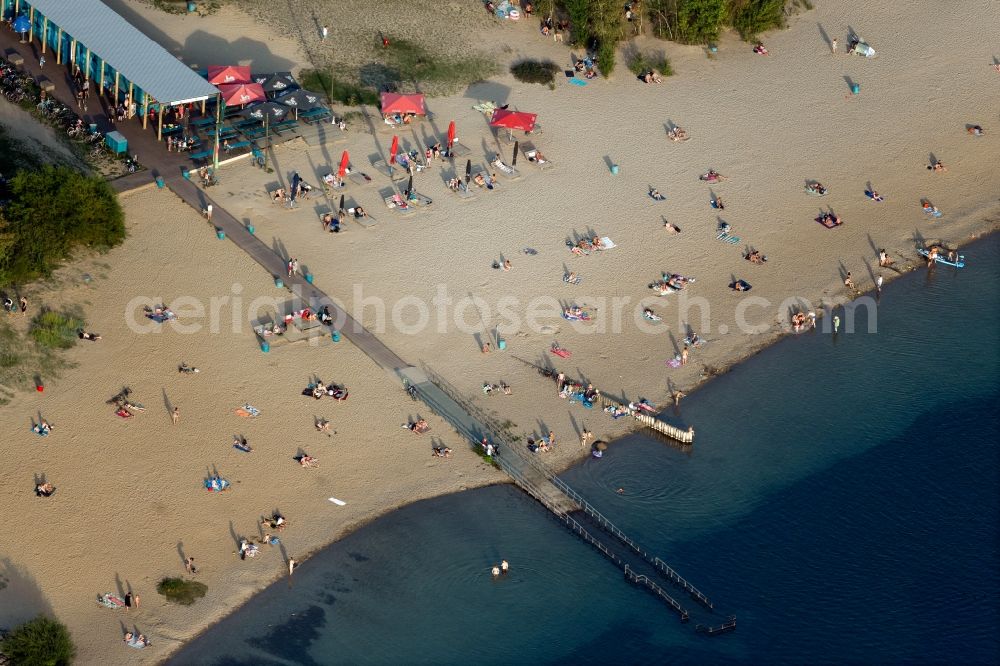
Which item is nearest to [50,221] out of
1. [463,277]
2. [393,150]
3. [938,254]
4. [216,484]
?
[216,484]

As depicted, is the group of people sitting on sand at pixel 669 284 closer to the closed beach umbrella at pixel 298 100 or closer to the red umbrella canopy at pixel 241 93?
the closed beach umbrella at pixel 298 100

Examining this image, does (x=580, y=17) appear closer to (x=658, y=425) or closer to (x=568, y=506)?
(x=658, y=425)

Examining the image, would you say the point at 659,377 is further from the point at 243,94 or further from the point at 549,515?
the point at 243,94

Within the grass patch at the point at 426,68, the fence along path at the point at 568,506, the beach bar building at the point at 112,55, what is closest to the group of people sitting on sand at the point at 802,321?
the fence along path at the point at 568,506

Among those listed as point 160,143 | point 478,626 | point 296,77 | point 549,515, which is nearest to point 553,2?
point 296,77

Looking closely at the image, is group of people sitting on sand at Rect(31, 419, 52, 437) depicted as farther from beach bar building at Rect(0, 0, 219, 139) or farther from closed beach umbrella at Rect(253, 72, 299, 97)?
closed beach umbrella at Rect(253, 72, 299, 97)

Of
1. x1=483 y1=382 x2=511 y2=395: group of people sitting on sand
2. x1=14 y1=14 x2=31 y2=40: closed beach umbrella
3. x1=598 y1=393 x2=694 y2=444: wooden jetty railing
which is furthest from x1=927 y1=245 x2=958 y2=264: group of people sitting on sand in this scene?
x1=14 y1=14 x2=31 y2=40: closed beach umbrella
